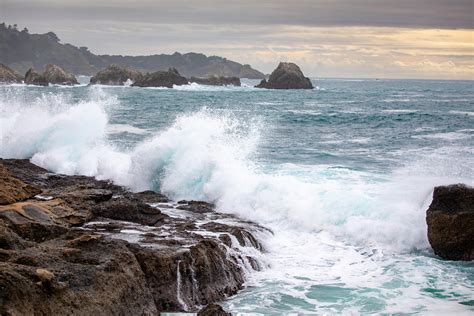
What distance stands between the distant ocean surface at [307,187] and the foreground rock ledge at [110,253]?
0.59m

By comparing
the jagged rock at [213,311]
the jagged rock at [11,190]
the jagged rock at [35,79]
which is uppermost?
the jagged rock at [35,79]

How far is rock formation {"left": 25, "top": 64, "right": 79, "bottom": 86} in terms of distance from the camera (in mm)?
79000

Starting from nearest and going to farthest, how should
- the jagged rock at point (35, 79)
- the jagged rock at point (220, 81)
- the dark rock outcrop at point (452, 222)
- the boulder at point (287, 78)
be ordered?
the dark rock outcrop at point (452, 222)
the jagged rock at point (35, 79)
the boulder at point (287, 78)
the jagged rock at point (220, 81)

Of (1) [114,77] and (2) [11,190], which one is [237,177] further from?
(1) [114,77]

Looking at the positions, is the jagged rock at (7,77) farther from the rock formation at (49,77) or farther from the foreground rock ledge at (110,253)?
the foreground rock ledge at (110,253)

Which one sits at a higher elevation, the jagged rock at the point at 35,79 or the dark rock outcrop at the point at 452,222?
the jagged rock at the point at 35,79

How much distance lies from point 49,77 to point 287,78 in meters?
29.0

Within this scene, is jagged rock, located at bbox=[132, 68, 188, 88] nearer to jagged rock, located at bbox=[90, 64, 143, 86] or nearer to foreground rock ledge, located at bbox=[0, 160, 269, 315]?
jagged rock, located at bbox=[90, 64, 143, 86]

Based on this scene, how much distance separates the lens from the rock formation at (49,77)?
79000 mm

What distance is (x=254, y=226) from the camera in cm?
1250

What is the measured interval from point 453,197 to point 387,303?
120 inches

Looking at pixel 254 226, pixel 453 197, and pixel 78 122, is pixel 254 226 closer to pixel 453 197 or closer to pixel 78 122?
pixel 453 197

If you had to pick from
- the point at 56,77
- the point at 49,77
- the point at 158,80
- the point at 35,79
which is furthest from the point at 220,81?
the point at 35,79

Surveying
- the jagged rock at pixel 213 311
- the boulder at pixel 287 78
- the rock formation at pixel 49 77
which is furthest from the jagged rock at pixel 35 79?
the jagged rock at pixel 213 311
